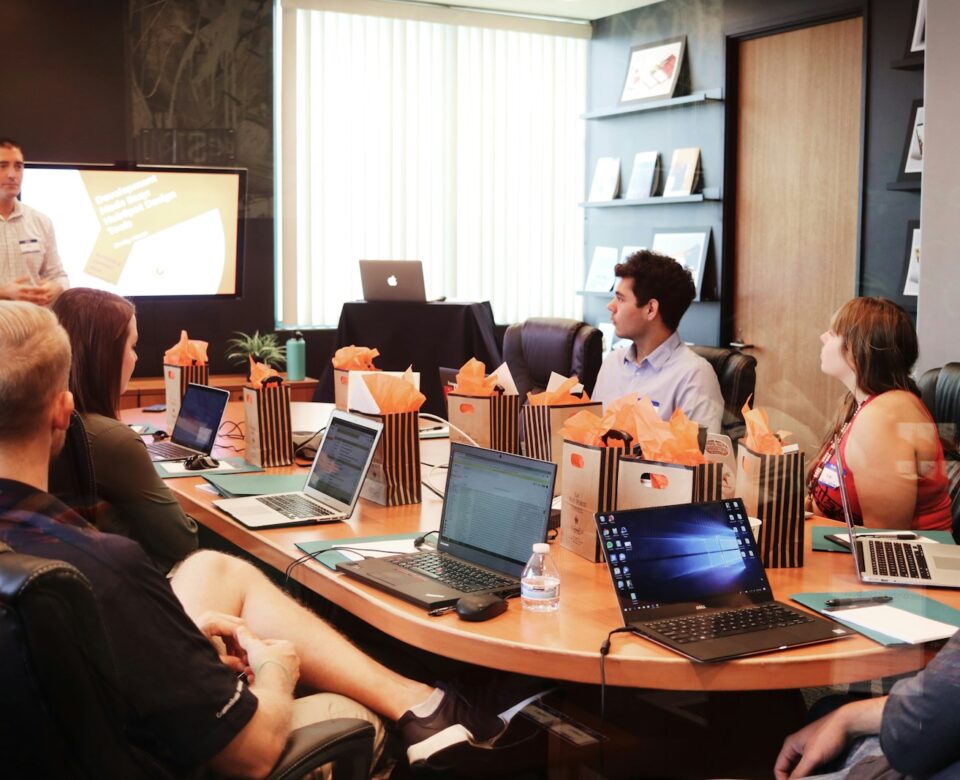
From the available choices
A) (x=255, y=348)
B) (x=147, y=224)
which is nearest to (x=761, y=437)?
(x=147, y=224)

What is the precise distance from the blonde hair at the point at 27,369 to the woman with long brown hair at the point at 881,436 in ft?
5.64

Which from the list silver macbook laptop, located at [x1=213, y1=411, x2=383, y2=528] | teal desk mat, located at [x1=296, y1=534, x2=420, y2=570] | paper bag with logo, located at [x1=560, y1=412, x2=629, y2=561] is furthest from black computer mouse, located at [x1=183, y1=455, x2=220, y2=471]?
paper bag with logo, located at [x1=560, y1=412, x2=629, y2=561]

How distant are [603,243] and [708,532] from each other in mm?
2758

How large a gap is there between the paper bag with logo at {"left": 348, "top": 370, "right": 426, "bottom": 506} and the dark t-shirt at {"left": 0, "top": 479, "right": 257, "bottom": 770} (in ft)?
3.81

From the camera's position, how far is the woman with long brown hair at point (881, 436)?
2455 mm

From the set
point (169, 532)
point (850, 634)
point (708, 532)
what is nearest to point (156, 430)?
point (169, 532)

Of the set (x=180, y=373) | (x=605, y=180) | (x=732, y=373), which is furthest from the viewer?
(x=605, y=180)

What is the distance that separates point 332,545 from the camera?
2191 mm

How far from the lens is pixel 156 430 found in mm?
3408

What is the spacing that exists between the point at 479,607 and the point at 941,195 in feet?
5.68

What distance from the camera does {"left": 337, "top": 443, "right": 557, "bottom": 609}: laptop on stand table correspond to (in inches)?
74.0

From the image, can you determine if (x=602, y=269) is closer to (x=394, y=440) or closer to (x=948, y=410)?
(x=948, y=410)

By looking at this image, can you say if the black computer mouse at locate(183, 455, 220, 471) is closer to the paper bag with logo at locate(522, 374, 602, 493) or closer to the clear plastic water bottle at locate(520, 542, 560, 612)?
the paper bag with logo at locate(522, 374, 602, 493)

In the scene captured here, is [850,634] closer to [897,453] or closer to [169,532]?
[897,453]
